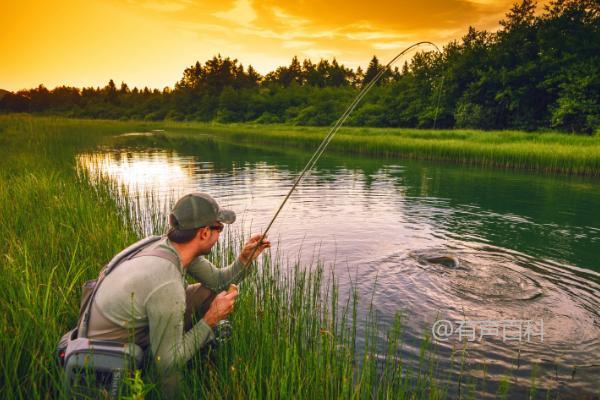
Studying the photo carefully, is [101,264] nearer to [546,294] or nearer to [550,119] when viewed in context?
[546,294]

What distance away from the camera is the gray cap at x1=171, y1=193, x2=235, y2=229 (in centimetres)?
280

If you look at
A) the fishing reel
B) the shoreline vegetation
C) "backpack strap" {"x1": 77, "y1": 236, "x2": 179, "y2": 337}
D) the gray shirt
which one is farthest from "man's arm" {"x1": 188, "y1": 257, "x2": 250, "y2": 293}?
the gray shirt

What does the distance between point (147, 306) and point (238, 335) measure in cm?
119

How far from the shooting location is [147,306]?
96.9 inches

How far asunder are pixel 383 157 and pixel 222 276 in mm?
26113

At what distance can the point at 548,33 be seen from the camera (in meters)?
40.5

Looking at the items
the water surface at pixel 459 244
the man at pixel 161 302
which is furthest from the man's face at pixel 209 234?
the water surface at pixel 459 244

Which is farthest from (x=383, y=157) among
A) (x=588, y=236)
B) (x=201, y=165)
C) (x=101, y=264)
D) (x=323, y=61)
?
(x=323, y=61)

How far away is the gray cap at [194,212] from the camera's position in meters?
2.80

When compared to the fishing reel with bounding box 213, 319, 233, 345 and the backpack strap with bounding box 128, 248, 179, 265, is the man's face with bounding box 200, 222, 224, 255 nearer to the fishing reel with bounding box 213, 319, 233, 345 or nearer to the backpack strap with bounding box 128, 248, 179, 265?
the backpack strap with bounding box 128, 248, 179, 265

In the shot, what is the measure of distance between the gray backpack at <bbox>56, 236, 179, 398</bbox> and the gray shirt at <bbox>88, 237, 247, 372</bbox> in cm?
7

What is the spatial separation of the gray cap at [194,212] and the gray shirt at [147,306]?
1.14 feet

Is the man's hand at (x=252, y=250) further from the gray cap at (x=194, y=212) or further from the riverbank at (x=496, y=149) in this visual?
the riverbank at (x=496, y=149)

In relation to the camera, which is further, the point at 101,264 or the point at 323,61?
the point at 323,61
